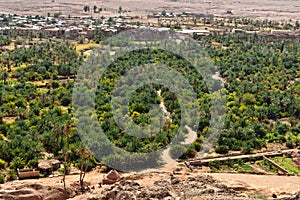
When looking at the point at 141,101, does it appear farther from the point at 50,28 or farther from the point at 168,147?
the point at 50,28

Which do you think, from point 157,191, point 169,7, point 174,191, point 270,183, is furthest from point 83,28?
point 157,191

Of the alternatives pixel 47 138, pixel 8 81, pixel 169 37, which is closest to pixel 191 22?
pixel 169 37

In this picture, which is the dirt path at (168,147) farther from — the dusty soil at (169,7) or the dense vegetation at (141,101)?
the dusty soil at (169,7)

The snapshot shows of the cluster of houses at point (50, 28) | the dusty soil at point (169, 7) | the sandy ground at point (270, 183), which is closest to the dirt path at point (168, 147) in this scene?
the sandy ground at point (270, 183)

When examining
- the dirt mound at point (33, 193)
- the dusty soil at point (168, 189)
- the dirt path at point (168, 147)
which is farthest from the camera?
the dirt path at point (168, 147)

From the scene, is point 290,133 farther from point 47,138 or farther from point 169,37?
point 169,37

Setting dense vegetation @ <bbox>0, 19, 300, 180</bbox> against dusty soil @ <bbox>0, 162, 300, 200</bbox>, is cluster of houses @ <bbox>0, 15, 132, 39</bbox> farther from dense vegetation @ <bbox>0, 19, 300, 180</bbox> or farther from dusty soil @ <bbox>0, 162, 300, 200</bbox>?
dusty soil @ <bbox>0, 162, 300, 200</bbox>
